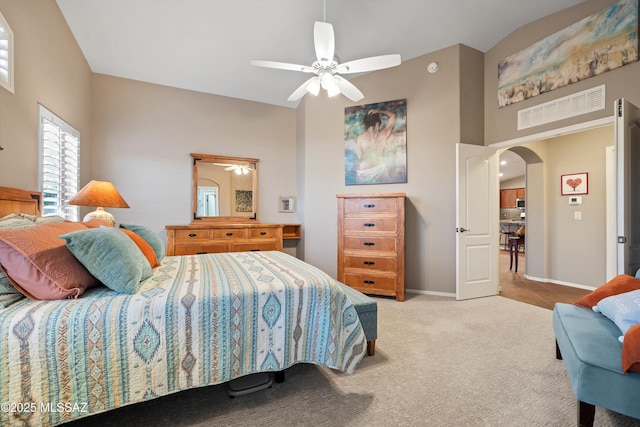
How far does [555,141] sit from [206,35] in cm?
536

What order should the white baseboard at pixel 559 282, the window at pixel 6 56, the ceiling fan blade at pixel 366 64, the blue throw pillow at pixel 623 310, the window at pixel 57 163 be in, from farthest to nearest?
the white baseboard at pixel 559 282
the window at pixel 57 163
the ceiling fan blade at pixel 366 64
the window at pixel 6 56
the blue throw pillow at pixel 623 310

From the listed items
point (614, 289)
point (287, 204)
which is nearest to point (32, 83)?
point (287, 204)

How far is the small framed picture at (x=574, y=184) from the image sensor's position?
395 centimetres

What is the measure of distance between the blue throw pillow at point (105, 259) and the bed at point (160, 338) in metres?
0.06

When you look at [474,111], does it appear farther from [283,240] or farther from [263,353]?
[263,353]

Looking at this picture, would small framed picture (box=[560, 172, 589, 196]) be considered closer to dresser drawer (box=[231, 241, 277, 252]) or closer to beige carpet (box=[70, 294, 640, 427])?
beige carpet (box=[70, 294, 640, 427])

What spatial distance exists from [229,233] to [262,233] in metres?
0.48

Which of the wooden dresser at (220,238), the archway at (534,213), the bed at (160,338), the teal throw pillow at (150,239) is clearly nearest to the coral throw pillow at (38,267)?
the bed at (160,338)

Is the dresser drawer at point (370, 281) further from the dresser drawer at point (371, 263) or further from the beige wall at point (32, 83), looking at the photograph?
the beige wall at point (32, 83)

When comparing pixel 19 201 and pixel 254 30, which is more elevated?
pixel 254 30

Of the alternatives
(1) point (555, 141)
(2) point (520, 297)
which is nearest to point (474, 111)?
(1) point (555, 141)

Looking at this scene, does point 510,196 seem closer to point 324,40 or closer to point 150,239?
point 324,40

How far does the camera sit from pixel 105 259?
1346 millimetres

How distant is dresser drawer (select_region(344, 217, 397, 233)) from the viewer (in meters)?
3.42
